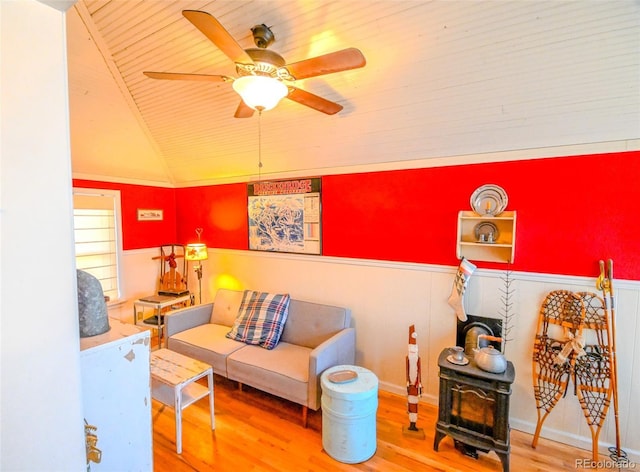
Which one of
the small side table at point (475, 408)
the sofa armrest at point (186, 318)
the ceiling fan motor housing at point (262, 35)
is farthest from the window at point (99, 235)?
the small side table at point (475, 408)

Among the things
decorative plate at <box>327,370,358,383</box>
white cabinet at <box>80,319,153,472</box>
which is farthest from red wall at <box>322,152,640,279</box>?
white cabinet at <box>80,319,153,472</box>

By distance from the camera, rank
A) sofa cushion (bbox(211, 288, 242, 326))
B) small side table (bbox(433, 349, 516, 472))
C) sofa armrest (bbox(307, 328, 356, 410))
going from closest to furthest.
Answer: small side table (bbox(433, 349, 516, 472)) → sofa armrest (bbox(307, 328, 356, 410)) → sofa cushion (bbox(211, 288, 242, 326))

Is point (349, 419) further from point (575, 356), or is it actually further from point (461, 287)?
point (575, 356)

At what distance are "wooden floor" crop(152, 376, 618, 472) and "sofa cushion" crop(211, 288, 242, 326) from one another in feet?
3.26

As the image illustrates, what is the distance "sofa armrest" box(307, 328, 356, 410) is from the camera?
94.3 inches

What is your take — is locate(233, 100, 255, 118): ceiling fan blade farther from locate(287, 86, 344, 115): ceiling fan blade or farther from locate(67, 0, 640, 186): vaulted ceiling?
locate(67, 0, 640, 186): vaulted ceiling

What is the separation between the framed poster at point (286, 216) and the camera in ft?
11.0

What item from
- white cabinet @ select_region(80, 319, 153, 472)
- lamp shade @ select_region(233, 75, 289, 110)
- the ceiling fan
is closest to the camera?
white cabinet @ select_region(80, 319, 153, 472)

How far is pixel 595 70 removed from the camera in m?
1.79

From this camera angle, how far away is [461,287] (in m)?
2.49

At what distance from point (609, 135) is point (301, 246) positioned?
2.68 metres

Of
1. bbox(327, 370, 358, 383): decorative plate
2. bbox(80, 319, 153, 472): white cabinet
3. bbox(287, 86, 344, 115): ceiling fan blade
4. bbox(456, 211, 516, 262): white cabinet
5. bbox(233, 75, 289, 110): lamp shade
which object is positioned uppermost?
bbox(287, 86, 344, 115): ceiling fan blade

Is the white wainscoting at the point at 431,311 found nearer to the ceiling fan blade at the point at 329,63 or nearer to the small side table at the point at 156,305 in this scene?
the small side table at the point at 156,305

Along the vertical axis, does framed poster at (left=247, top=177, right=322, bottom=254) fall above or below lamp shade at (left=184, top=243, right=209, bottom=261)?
above
